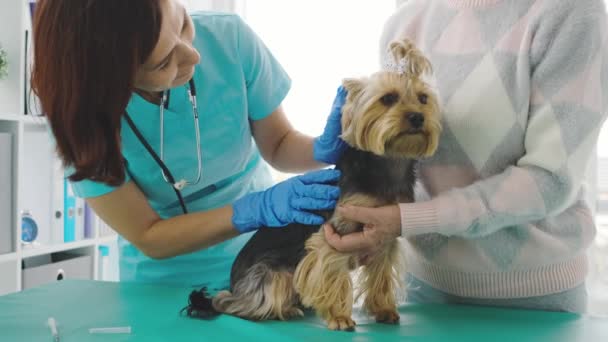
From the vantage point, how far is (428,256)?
1349mm

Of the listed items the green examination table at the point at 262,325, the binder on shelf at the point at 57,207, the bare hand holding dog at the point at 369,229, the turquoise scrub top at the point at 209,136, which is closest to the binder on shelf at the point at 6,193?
the binder on shelf at the point at 57,207

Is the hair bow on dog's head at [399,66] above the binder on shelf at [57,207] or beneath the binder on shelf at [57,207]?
above

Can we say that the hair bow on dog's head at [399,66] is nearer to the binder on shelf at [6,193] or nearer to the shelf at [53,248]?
the binder on shelf at [6,193]

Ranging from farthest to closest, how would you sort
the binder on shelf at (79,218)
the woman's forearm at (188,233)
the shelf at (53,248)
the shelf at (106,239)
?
the shelf at (106,239)
the binder on shelf at (79,218)
the shelf at (53,248)
the woman's forearm at (188,233)

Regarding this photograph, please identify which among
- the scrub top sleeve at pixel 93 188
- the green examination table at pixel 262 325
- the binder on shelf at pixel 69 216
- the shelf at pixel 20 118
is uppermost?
the shelf at pixel 20 118

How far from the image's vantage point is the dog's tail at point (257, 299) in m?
1.28

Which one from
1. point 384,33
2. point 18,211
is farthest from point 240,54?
point 18,211

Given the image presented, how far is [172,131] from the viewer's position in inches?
62.1

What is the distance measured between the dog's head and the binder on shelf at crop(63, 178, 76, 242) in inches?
70.0

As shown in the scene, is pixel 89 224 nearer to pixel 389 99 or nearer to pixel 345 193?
pixel 345 193

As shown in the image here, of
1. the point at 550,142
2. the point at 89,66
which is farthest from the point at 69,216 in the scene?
the point at 550,142

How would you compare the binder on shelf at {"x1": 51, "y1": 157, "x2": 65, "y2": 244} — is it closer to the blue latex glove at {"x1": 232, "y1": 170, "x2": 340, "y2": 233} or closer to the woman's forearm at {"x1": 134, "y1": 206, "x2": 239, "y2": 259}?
the woman's forearm at {"x1": 134, "y1": 206, "x2": 239, "y2": 259}

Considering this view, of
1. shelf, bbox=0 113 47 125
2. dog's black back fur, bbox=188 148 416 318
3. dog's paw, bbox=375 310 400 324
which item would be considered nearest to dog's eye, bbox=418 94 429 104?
dog's black back fur, bbox=188 148 416 318

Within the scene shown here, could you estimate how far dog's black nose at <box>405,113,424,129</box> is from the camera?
1.17 meters
